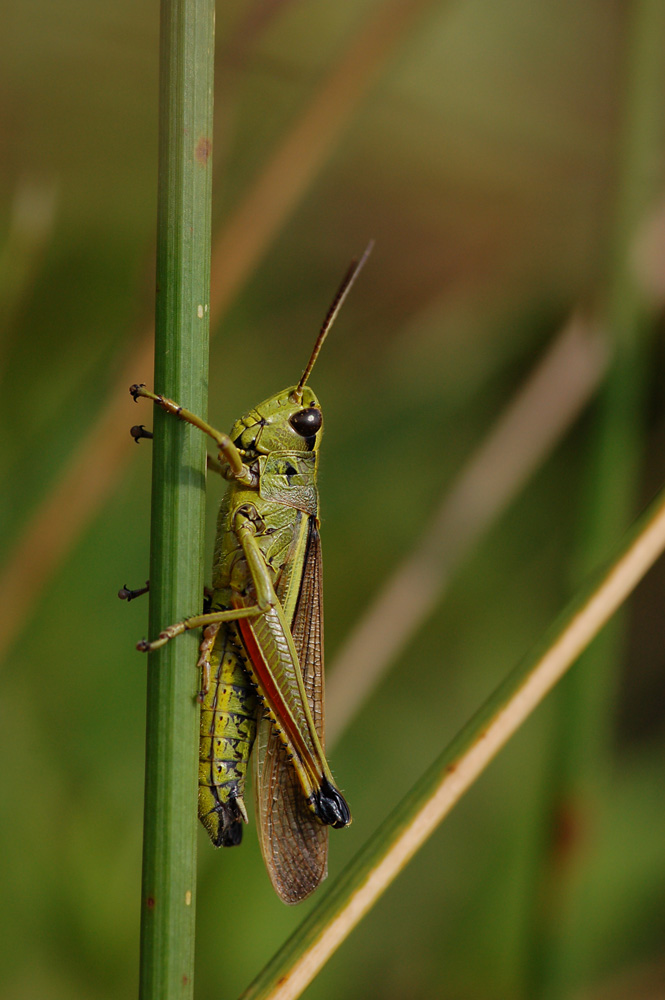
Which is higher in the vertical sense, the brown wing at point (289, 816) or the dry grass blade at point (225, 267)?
the dry grass blade at point (225, 267)

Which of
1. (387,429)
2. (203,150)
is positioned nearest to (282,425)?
(203,150)

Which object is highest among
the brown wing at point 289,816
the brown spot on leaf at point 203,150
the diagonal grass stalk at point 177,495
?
the brown spot on leaf at point 203,150

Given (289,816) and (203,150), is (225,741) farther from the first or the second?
(203,150)

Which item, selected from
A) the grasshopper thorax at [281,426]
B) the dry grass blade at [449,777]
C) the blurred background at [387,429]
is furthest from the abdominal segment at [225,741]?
the blurred background at [387,429]

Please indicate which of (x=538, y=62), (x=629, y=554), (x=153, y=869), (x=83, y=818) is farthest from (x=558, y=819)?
(x=538, y=62)

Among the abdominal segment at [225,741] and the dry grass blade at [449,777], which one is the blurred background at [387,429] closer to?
the dry grass blade at [449,777]

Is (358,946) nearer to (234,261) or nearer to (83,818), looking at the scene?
(83,818)

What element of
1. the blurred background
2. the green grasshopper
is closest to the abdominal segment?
the green grasshopper

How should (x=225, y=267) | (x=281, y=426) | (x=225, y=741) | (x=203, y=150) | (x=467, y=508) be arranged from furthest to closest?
(x=467, y=508) < (x=225, y=267) < (x=281, y=426) < (x=225, y=741) < (x=203, y=150)
